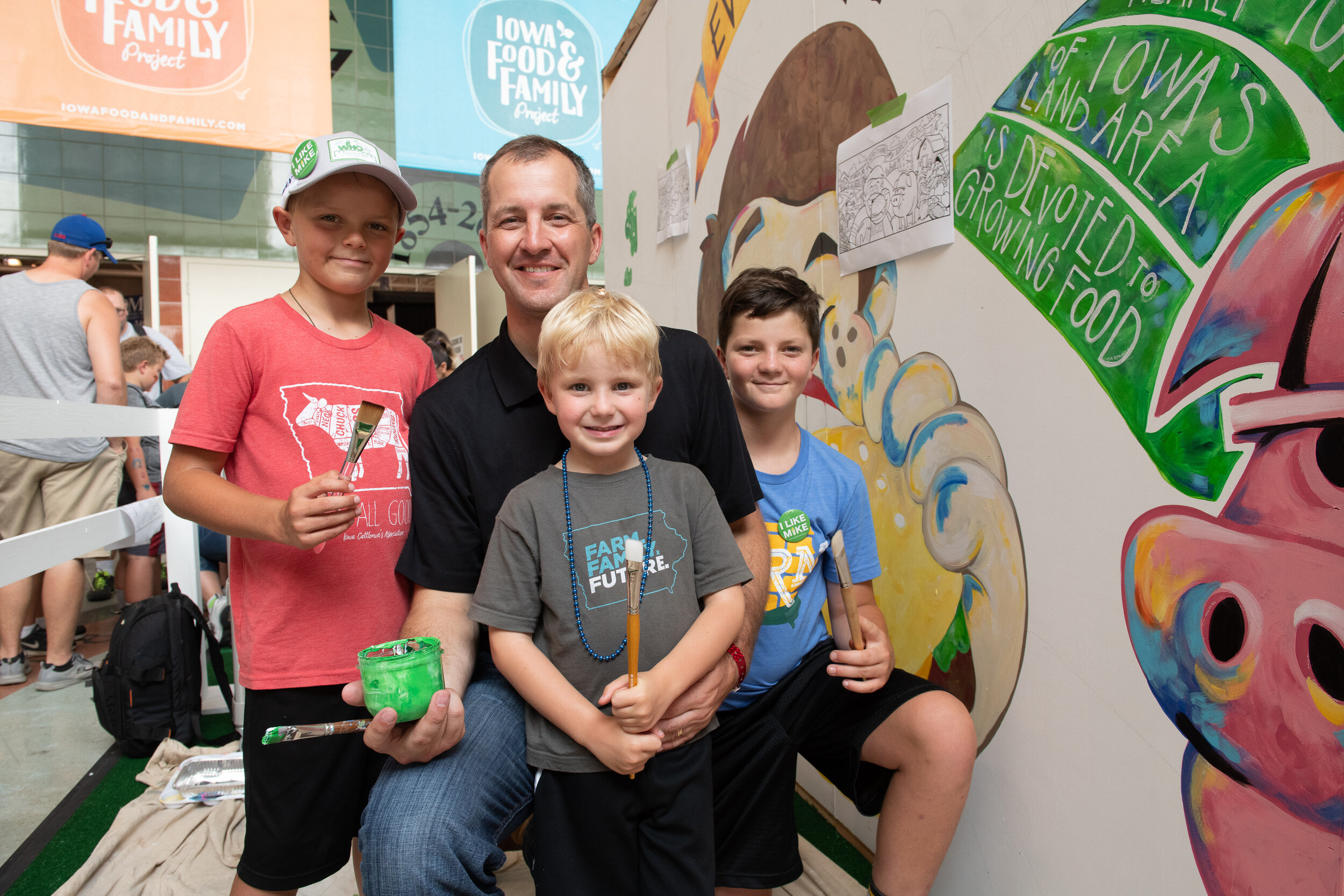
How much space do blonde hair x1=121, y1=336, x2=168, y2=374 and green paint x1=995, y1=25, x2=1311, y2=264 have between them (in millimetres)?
4859

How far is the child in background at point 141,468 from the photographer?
381cm

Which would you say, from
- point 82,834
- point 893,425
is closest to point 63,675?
point 82,834

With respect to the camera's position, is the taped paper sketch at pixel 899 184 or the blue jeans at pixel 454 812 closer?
the blue jeans at pixel 454 812

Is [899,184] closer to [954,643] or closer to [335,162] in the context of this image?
[954,643]

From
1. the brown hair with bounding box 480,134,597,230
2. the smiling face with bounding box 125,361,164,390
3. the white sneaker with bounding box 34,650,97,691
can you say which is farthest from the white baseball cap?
the smiling face with bounding box 125,361,164,390

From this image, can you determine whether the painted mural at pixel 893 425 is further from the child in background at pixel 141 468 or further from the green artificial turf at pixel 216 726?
the child in background at pixel 141 468

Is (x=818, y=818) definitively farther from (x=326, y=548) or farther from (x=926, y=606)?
(x=326, y=548)

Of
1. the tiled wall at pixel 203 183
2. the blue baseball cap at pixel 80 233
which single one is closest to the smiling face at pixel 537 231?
the blue baseball cap at pixel 80 233

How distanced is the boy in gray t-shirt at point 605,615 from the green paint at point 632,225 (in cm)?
269

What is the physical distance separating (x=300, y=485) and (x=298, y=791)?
1.82 feet

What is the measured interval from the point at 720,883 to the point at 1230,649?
0.94m

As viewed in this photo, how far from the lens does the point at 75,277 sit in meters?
3.34

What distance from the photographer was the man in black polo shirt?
3.66 ft

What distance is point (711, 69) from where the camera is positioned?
110 inches
